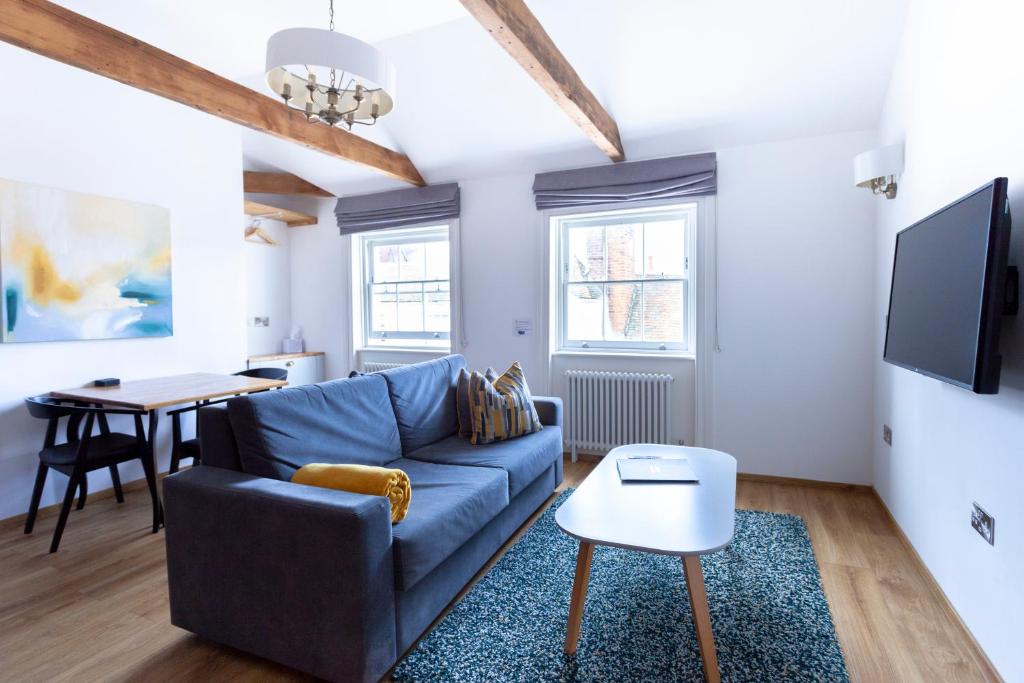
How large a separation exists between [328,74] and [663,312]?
280 centimetres

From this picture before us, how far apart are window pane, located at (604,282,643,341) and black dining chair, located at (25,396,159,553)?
3147 millimetres

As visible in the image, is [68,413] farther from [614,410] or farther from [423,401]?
[614,410]

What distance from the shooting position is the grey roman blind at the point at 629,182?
3.82 meters

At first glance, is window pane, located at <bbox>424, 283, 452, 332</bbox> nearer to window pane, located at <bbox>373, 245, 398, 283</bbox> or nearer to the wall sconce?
window pane, located at <bbox>373, 245, 398, 283</bbox>

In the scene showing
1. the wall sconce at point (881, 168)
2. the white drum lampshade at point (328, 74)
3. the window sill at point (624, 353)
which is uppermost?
the white drum lampshade at point (328, 74)

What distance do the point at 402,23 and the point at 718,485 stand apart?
3087 mm

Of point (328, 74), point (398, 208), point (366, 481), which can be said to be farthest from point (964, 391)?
point (398, 208)

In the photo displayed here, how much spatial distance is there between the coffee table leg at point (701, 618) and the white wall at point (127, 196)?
11.7 ft

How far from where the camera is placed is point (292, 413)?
7.32 feet

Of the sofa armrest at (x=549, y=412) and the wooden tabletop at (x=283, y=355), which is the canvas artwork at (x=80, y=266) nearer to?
the wooden tabletop at (x=283, y=355)

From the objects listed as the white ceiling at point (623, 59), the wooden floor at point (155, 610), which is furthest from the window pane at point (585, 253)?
the wooden floor at point (155, 610)

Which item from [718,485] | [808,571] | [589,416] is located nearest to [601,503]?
[718,485]

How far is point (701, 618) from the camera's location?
1.69 metres

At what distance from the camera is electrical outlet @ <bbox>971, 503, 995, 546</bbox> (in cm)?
174
